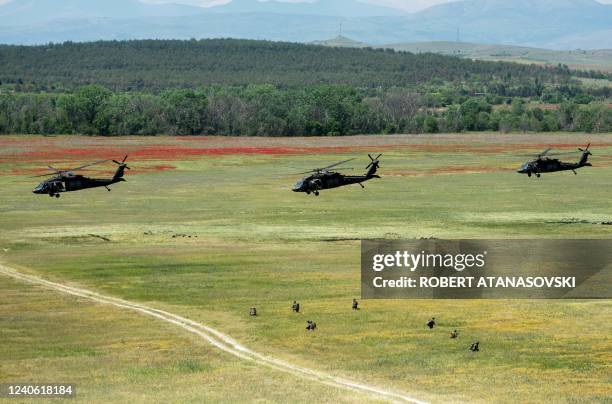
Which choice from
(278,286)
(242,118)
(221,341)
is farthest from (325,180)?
(242,118)

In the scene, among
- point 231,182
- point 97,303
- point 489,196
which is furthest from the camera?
point 231,182

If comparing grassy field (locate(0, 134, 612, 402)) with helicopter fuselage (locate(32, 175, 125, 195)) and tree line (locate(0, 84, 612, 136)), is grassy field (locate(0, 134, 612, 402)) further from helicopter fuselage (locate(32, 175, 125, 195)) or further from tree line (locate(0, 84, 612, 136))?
tree line (locate(0, 84, 612, 136))

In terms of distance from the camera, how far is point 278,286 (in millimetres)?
58844

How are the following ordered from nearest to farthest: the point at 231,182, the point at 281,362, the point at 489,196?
the point at 281,362 → the point at 489,196 → the point at 231,182

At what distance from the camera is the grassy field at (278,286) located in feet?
135

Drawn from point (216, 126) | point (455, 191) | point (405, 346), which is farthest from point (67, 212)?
point (216, 126)

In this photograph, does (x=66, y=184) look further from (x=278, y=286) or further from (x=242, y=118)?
(x=242, y=118)

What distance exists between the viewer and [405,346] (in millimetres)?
45812

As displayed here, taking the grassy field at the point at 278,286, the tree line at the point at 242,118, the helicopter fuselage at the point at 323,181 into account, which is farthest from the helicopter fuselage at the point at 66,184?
the tree line at the point at 242,118

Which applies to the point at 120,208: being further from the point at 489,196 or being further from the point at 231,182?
the point at 489,196

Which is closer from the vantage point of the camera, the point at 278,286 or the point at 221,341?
the point at 221,341

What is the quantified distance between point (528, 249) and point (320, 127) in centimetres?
11658

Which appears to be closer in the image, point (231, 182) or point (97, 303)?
point (97, 303)

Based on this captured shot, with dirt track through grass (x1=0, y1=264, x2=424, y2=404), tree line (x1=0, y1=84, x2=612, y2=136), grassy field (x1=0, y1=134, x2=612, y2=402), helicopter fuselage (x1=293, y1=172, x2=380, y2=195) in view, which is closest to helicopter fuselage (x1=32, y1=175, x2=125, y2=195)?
grassy field (x1=0, y1=134, x2=612, y2=402)
